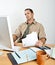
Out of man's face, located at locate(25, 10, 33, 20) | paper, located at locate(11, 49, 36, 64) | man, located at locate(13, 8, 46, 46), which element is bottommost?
paper, located at locate(11, 49, 36, 64)

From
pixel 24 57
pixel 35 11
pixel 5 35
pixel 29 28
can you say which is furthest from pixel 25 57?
pixel 35 11

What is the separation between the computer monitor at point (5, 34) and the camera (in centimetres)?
131

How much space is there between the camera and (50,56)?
1.28 metres

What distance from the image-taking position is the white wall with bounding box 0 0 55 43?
127 inches

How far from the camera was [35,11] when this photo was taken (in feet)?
11.0

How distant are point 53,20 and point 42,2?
1.70ft

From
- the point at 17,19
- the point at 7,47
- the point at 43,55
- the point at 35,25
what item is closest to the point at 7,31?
the point at 7,47

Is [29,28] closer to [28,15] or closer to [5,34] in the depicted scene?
[28,15]

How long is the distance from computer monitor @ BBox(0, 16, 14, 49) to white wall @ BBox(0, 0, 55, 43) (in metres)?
1.80

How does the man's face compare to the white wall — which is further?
the white wall

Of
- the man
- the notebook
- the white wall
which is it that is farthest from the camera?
the white wall

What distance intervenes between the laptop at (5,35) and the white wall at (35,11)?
5.85 ft

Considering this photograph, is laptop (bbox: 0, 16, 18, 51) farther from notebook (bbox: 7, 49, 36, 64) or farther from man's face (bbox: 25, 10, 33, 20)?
man's face (bbox: 25, 10, 33, 20)

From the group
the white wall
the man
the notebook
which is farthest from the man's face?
the notebook
